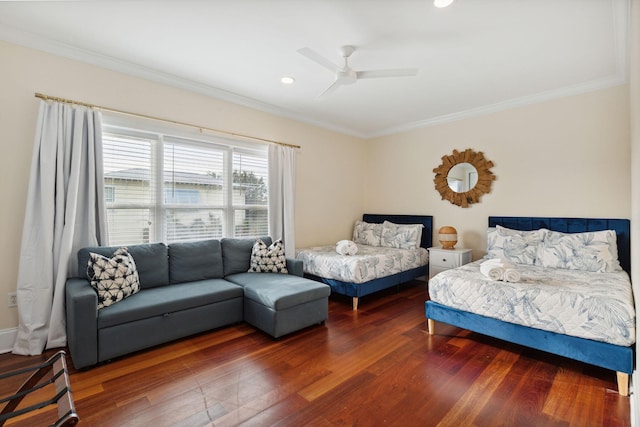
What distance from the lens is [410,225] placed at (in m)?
4.74

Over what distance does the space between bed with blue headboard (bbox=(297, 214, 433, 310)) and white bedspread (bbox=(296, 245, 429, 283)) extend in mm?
16

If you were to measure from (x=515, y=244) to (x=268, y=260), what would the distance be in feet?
9.73

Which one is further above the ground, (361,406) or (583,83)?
(583,83)

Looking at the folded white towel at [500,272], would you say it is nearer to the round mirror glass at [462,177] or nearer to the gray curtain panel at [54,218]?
the round mirror glass at [462,177]

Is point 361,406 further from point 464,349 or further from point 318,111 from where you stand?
point 318,111

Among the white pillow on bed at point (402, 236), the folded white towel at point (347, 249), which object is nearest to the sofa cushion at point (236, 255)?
the folded white towel at point (347, 249)

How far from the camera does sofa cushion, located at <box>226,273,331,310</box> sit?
108 inches

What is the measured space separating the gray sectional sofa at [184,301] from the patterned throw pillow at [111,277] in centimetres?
7

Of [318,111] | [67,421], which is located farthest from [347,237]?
[67,421]

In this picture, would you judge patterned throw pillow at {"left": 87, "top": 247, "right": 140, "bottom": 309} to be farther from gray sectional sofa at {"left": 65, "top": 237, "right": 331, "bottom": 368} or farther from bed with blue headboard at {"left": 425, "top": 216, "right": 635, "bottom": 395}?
bed with blue headboard at {"left": 425, "top": 216, "right": 635, "bottom": 395}

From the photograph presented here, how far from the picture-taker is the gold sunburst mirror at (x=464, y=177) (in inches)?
165

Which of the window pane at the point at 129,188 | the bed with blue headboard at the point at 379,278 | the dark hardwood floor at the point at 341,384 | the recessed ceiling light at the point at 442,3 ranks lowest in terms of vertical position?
the dark hardwood floor at the point at 341,384

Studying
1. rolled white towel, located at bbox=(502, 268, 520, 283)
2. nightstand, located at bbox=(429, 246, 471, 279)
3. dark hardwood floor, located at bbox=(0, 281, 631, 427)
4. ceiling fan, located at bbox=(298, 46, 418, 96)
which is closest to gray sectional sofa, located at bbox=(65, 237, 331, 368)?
dark hardwood floor, located at bbox=(0, 281, 631, 427)

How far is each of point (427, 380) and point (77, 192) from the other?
3352 mm
